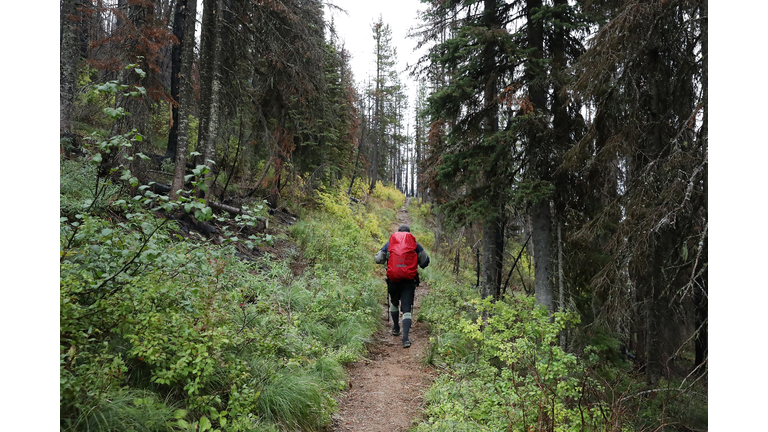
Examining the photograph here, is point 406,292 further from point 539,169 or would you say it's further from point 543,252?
point 539,169

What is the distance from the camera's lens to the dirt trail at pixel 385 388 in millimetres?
4406

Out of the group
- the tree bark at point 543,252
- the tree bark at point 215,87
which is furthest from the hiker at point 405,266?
the tree bark at point 215,87

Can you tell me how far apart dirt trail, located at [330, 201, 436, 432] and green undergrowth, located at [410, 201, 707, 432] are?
238 mm

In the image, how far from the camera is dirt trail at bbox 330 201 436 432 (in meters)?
4.41

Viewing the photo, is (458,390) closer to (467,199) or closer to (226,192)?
(467,199)

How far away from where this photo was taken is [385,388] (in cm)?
535

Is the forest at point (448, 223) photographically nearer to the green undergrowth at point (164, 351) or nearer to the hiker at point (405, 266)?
the green undergrowth at point (164, 351)

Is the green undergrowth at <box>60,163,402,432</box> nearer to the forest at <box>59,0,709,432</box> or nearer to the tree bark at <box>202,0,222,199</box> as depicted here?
the forest at <box>59,0,709,432</box>

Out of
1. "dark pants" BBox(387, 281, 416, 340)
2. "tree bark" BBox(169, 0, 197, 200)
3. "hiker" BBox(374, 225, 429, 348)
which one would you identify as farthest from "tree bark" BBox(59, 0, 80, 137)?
"dark pants" BBox(387, 281, 416, 340)

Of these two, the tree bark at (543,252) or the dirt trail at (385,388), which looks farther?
the tree bark at (543,252)

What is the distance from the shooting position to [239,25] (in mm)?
9977

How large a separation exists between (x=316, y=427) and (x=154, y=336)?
1.91 m

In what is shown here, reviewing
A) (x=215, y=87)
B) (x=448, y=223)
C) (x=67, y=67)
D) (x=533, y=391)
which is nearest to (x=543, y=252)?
(x=448, y=223)

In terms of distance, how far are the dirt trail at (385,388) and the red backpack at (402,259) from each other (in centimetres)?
135
